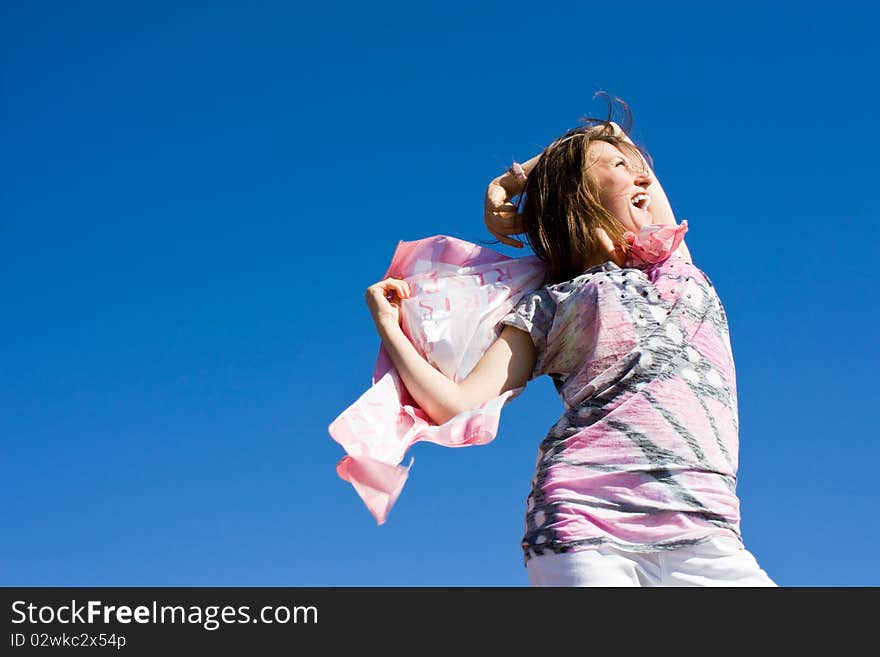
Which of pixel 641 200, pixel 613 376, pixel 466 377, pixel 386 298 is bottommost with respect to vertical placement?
pixel 613 376

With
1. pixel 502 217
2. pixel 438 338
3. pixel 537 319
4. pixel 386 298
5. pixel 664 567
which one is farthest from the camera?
pixel 502 217

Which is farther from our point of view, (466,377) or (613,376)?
(466,377)

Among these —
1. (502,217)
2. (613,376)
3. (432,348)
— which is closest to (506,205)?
(502,217)

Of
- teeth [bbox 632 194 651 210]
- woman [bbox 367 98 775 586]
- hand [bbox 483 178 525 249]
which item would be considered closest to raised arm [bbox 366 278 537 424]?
woman [bbox 367 98 775 586]

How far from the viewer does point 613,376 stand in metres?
3.26

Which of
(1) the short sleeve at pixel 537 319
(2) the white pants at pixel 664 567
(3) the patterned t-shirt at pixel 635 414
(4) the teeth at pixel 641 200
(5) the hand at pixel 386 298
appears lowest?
(2) the white pants at pixel 664 567

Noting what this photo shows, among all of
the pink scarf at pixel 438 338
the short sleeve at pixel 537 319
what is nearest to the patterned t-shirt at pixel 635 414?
the short sleeve at pixel 537 319

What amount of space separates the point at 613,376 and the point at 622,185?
0.95 meters

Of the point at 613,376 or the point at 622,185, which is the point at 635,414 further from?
the point at 622,185

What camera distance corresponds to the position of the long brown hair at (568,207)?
379cm

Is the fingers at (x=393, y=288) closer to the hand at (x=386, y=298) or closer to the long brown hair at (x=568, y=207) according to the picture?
the hand at (x=386, y=298)
